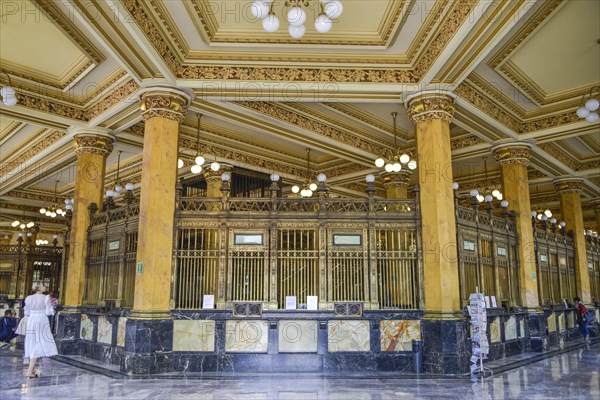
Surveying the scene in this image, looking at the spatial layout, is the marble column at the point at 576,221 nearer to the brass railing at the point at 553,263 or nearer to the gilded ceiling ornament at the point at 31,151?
the brass railing at the point at 553,263

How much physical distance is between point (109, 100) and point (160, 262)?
3726mm

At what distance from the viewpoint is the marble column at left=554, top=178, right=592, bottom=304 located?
46.5 ft

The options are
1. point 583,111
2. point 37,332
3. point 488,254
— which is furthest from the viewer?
point 488,254

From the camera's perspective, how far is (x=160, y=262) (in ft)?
25.8

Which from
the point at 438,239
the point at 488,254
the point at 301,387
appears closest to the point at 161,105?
the point at 301,387

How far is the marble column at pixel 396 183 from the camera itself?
44.1 feet

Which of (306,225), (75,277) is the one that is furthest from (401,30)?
(75,277)

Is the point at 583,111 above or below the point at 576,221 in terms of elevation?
above

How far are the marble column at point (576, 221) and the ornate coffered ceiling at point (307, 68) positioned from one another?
85.9 inches

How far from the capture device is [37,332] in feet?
24.1

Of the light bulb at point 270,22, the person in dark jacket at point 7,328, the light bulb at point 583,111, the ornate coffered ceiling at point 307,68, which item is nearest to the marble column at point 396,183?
the ornate coffered ceiling at point 307,68

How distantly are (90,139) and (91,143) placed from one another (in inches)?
3.5

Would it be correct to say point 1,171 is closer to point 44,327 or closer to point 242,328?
point 44,327

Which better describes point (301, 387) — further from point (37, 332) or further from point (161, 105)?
point (161, 105)
